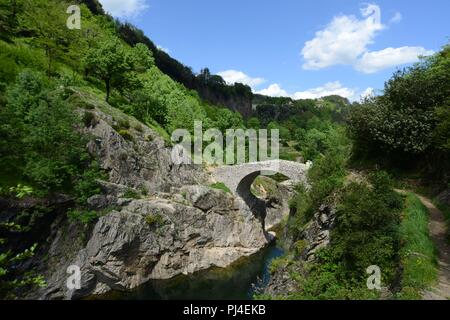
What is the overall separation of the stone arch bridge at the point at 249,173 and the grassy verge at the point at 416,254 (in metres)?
24.8

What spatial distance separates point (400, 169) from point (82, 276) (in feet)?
77.8

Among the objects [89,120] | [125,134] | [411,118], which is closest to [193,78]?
[125,134]

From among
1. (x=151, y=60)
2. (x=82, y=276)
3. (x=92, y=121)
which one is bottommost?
(x=82, y=276)

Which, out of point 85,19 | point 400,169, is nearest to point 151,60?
point 85,19

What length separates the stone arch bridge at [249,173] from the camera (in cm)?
4247

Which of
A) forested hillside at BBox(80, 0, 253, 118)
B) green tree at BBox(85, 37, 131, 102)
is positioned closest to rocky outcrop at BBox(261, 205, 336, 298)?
green tree at BBox(85, 37, 131, 102)

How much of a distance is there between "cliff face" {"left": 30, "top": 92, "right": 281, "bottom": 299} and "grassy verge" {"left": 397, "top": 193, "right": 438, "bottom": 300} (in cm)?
2181

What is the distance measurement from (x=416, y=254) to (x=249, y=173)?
32122mm

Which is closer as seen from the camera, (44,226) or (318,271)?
(318,271)

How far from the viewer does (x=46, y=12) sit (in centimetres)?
5350

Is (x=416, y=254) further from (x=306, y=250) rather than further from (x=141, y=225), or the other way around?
(x=141, y=225)

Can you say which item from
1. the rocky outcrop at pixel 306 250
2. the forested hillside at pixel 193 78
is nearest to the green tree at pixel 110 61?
the rocky outcrop at pixel 306 250

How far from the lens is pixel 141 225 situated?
1244 inches
